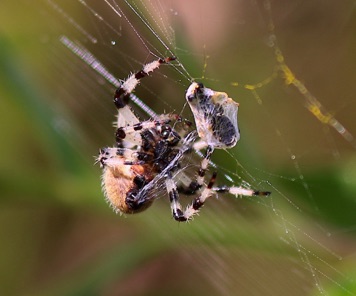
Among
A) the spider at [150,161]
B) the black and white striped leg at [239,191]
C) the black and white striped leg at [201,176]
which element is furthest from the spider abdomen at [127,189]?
the black and white striped leg at [239,191]

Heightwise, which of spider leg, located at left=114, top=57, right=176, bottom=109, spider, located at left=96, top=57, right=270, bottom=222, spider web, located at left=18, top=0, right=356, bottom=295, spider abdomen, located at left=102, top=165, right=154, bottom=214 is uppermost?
spider web, located at left=18, top=0, right=356, bottom=295

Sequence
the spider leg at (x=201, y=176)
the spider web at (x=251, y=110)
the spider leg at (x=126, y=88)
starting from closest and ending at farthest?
the spider leg at (x=201, y=176) → the spider leg at (x=126, y=88) → the spider web at (x=251, y=110)

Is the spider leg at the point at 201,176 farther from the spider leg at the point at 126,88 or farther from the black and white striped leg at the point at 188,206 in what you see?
the spider leg at the point at 126,88

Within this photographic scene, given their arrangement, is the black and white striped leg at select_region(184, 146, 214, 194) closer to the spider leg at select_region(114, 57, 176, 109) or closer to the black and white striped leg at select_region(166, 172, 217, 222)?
the black and white striped leg at select_region(166, 172, 217, 222)

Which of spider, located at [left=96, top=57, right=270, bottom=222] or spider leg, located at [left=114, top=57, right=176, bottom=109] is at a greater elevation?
spider leg, located at [left=114, top=57, right=176, bottom=109]

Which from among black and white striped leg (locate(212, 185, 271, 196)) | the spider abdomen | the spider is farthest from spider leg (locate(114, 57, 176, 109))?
black and white striped leg (locate(212, 185, 271, 196))

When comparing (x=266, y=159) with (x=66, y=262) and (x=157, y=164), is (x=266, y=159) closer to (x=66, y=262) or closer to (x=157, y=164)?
(x=157, y=164)

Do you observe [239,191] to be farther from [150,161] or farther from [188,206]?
[150,161]
